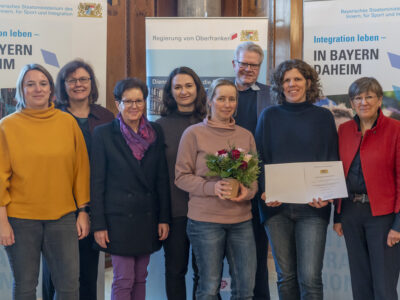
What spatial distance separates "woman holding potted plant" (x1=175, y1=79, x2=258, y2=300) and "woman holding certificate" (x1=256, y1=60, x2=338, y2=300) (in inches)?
6.0

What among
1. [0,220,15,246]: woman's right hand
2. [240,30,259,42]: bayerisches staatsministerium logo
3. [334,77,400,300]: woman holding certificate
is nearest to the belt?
[334,77,400,300]: woman holding certificate

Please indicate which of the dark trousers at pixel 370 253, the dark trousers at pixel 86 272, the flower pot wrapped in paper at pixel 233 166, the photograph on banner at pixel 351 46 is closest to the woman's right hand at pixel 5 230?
the dark trousers at pixel 86 272

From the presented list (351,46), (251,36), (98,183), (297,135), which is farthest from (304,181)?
(251,36)

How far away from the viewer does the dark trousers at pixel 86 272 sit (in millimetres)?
3002

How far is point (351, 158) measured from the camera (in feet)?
8.75

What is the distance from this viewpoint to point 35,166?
99.6 inches

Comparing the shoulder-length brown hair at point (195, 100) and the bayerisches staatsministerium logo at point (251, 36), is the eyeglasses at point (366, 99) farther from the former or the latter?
the bayerisches staatsministerium logo at point (251, 36)

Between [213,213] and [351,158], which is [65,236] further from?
[351,158]

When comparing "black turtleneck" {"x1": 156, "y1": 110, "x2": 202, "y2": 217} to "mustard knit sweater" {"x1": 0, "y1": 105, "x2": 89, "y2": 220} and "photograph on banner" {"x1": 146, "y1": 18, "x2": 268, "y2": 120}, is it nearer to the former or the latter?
"mustard knit sweater" {"x1": 0, "y1": 105, "x2": 89, "y2": 220}

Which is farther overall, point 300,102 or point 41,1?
point 41,1

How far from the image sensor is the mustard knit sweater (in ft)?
8.27

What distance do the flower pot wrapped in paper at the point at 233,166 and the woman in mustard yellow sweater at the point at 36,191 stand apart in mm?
895

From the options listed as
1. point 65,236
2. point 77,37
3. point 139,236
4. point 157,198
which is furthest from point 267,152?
point 77,37

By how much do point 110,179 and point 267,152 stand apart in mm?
996
